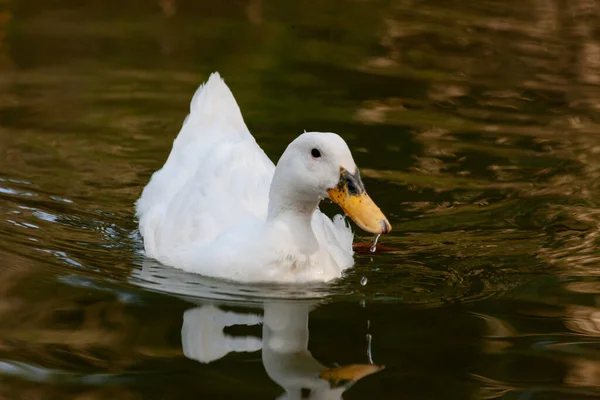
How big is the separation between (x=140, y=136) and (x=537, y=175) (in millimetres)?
3599

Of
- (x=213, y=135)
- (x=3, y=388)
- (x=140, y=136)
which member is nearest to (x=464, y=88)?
(x=140, y=136)

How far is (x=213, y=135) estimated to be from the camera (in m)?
8.84

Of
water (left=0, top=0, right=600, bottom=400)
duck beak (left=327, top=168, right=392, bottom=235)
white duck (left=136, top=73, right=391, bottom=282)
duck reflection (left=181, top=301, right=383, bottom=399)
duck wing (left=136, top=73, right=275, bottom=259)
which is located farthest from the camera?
duck wing (left=136, top=73, right=275, bottom=259)

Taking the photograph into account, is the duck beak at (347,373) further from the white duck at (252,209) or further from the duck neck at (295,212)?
the duck neck at (295,212)

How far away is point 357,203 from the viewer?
6637mm

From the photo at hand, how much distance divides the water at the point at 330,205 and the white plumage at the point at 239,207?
0.17 m

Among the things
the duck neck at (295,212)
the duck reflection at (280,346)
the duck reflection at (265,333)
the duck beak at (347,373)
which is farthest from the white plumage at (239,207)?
the duck beak at (347,373)

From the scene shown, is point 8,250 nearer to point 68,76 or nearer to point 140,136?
point 140,136

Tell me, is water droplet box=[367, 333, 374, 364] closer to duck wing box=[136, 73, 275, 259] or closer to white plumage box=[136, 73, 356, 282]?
white plumage box=[136, 73, 356, 282]

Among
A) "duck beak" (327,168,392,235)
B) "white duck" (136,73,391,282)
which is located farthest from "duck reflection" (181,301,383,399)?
"duck beak" (327,168,392,235)

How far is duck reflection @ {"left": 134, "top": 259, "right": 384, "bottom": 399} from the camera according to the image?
18.1 feet

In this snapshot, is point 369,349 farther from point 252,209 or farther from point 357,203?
point 252,209

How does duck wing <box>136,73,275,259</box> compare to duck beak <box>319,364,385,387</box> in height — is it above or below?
above

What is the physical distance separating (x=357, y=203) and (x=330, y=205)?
2.61 m
